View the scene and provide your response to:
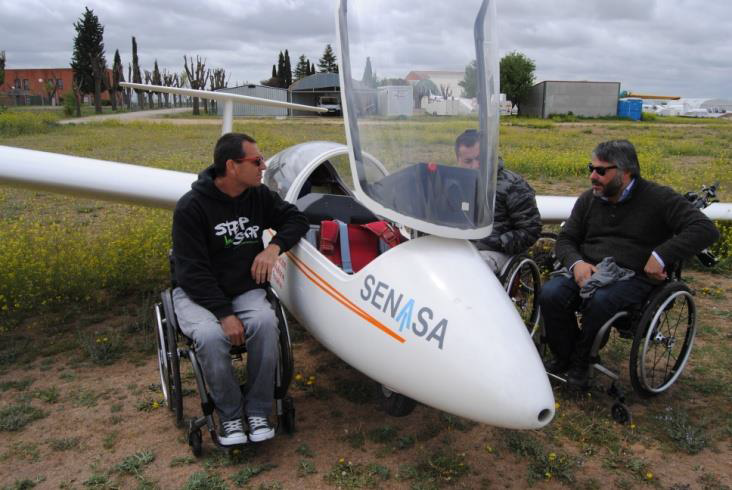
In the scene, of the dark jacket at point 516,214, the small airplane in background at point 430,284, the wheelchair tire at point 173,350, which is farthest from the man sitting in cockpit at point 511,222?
the wheelchair tire at point 173,350

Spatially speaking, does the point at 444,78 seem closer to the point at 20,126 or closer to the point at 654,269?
the point at 654,269

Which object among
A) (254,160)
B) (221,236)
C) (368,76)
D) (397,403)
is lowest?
(397,403)

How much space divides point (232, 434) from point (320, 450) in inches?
20.1

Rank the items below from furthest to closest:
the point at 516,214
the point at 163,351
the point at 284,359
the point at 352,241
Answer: the point at 516,214 < the point at 352,241 < the point at 163,351 < the point at 284,359

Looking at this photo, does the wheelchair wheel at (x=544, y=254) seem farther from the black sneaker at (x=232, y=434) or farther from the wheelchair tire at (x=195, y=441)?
the wheelchair tire at (x=195, y=441)

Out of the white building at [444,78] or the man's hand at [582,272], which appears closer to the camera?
the white building at [444,78]

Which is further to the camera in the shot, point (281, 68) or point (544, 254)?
point (281, 68)

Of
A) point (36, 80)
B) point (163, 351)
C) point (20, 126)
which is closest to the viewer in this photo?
point (163, 351)

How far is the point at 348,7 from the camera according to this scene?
3.01m

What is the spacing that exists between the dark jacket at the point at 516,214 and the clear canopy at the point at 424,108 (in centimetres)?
146

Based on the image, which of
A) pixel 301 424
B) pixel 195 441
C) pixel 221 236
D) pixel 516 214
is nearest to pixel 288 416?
pixel 301 424

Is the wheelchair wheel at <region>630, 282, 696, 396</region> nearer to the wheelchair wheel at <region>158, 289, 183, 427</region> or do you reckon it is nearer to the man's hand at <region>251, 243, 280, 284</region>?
the man's hand at <region>251, 243, 280, 284</region>

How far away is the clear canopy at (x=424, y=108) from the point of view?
2891 millimetres

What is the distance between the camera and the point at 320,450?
3303 millimetres
